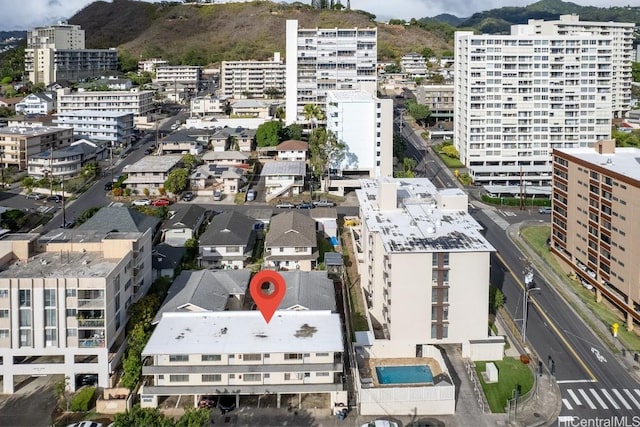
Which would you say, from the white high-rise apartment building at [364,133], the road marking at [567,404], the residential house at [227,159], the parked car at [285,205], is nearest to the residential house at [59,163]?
the residential house at [227,159]

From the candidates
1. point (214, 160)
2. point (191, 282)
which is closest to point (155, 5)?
point (214, 160)

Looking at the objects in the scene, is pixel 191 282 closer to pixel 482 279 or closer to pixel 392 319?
pixel 392 319

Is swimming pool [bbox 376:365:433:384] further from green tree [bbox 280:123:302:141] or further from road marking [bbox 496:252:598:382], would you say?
green tree [bbox 280:123:302:141]

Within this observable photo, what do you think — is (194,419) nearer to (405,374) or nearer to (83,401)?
(83,401)

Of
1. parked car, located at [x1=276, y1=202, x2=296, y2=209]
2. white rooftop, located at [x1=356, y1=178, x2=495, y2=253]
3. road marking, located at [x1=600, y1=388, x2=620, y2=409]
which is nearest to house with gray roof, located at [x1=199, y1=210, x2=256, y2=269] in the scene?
white rooftop, located at [x1=356, y1=178, x2=495, y2=253]

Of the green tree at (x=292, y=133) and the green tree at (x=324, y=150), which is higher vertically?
the green tree at (x=292, y=133)

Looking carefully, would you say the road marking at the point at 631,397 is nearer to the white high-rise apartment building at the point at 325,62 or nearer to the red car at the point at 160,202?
the red car at the point at 160,202
